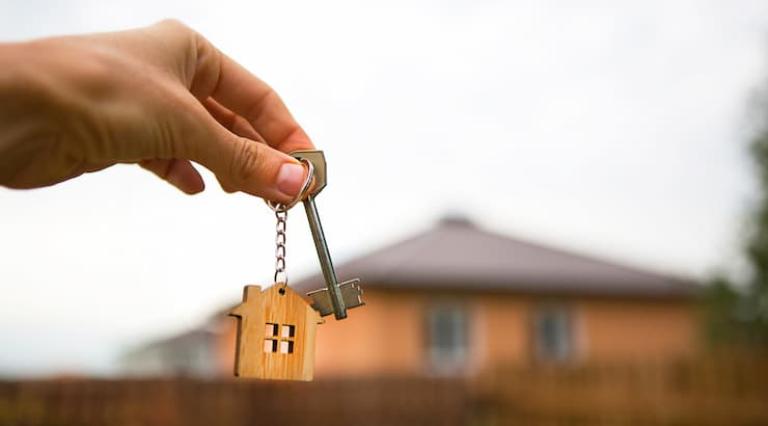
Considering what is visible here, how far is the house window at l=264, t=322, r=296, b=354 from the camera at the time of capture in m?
1.05

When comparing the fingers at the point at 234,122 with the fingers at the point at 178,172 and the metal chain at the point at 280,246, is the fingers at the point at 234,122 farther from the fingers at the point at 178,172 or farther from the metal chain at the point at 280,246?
the metal chain at the point at 280,246

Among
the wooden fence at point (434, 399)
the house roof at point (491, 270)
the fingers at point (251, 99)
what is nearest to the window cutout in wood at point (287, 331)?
the fingers at point (251, 99)

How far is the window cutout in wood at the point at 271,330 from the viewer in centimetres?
105

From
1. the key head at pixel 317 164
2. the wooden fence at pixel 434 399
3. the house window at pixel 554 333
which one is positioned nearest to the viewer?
the key head at pixel 317 164

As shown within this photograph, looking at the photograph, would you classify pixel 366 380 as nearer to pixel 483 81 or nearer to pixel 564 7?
pixel 483 81

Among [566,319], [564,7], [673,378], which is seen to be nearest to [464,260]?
[566,319]

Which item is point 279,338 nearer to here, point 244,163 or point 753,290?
point 244,163

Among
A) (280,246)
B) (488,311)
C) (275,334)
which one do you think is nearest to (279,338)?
(275,334)

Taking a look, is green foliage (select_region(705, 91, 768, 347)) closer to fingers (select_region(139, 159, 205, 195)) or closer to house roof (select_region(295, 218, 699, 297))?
house roof (select_region(295, 218, 699, 297))

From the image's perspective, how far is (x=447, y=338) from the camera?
45.3 feet

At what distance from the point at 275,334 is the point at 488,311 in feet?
43.9

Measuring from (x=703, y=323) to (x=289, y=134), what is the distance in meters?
9.05

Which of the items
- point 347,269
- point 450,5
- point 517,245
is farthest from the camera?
point 517,245

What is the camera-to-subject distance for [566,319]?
14836 mm
